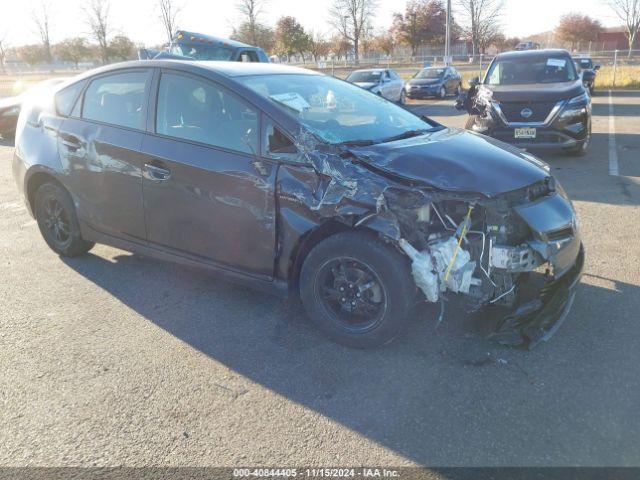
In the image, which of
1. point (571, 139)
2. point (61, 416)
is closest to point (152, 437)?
point (61, 416)

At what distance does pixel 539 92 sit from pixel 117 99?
698 cm

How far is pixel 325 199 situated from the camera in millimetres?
3145

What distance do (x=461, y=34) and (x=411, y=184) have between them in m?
62.5

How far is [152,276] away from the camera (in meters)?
4.57

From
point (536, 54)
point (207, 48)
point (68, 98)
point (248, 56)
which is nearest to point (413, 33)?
point (248, 56)

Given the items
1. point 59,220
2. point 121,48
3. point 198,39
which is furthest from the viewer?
point 121,48

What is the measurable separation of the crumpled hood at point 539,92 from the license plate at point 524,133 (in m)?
0.49

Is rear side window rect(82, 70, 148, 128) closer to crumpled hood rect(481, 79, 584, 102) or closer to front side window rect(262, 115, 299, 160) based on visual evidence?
front side window rect(262, 115, 299, 160)

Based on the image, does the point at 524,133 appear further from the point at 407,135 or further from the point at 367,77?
Answer: the point at 367,77

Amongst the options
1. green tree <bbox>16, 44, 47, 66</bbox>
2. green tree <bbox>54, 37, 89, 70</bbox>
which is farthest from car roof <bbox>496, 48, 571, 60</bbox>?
green tree <bbox>16, 44, 47, 66</bbox>

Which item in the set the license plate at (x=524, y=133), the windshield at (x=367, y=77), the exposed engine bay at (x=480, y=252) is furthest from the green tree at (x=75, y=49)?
the exposed engine bay at (x=480, y=252)

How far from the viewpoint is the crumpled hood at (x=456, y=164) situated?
3.07 m

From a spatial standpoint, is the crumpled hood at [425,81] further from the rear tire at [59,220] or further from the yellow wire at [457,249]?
the yellow wire at [457,249]

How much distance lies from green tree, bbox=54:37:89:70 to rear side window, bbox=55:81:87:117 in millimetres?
56588
